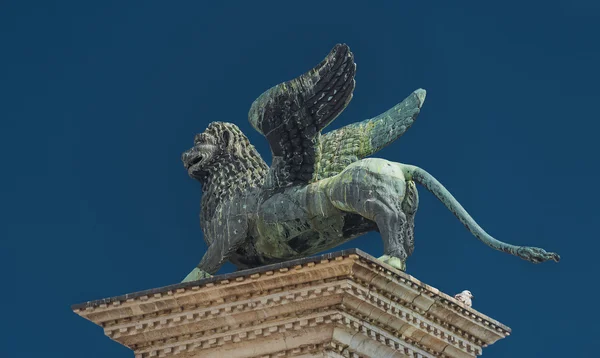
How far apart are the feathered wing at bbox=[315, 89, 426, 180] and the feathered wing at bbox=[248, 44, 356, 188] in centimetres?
69

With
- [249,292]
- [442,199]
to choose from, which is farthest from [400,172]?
[249,292]

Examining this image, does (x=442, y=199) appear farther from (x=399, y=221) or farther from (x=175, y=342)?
(x=175, y=342)

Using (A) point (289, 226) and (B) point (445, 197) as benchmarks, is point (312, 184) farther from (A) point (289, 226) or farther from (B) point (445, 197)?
(B) point (445, 197)

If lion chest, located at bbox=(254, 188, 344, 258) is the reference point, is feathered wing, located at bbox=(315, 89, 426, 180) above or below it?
above

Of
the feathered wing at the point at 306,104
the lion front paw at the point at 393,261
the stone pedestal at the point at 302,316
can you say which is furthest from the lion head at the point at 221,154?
the lion front paw at the point at 393,261

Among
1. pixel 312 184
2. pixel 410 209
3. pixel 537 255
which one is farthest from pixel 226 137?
pixel 537 255

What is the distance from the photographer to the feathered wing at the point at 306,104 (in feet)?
89.4

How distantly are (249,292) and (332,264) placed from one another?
126cm

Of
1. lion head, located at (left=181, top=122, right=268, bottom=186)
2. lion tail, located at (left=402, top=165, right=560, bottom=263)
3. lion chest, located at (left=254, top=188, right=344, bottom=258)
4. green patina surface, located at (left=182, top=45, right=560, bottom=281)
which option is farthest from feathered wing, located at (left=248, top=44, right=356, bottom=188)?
lion head, located at (left=181, top=122, right=268, bottom=186)

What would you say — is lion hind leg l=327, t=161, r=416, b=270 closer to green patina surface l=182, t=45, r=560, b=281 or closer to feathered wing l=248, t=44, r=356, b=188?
green patina surface l=182, t=45, r=560, b=281

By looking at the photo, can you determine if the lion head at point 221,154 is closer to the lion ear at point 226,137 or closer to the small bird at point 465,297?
the lion ear at point 226,137

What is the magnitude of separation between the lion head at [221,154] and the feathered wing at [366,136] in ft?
3.84

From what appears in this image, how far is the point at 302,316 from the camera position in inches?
1056

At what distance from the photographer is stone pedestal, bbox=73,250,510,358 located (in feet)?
87.3
